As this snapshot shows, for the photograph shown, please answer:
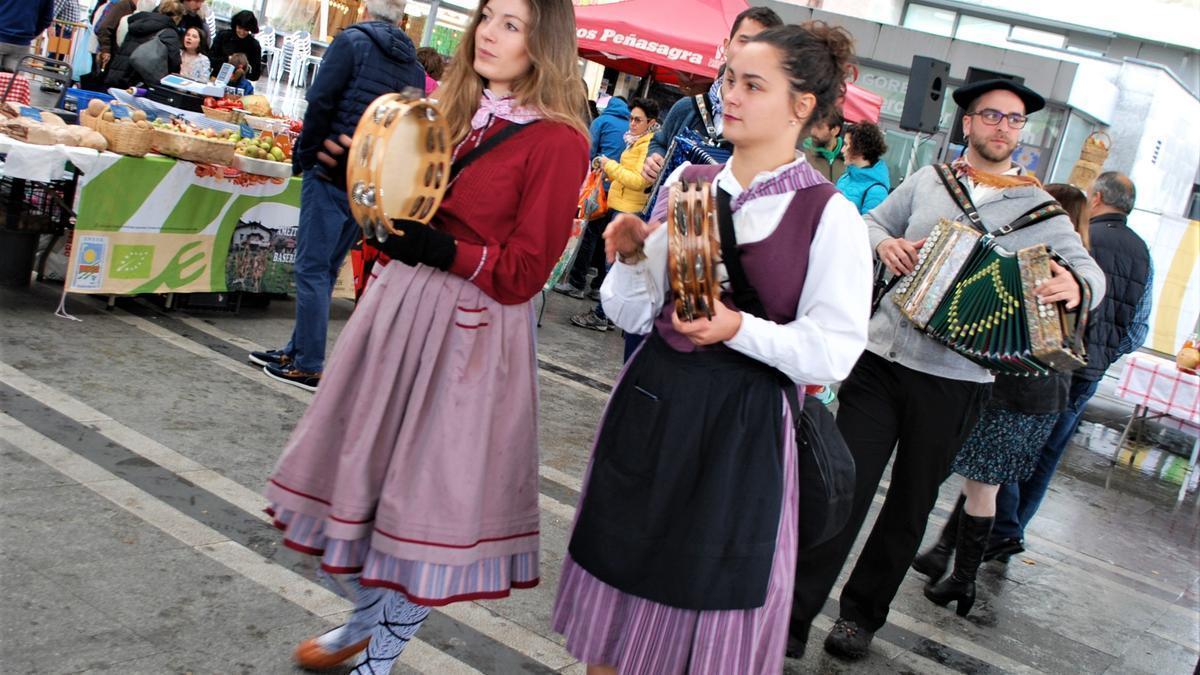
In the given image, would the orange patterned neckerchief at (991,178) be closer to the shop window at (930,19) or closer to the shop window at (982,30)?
the shop window at (982,30)

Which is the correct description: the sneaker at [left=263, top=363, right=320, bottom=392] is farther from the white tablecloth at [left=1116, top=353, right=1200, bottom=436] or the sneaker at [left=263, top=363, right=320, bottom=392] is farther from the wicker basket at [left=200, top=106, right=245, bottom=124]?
the white tablecloth at [left=1116, top=353, right=1200, bottom=436]

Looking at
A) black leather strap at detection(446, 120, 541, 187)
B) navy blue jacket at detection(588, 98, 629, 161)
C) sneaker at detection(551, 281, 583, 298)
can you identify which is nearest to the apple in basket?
navy blue jacket at detection(588, 98, 629, 161)

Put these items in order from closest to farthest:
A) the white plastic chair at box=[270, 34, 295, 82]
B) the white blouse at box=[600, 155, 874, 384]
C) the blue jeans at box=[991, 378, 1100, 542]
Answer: the white blouse at box=[600, 155, 874, 384] → the blue jeans at box=[991, 378, 1100, 542] → the white plastic chair at box=[270, 34, 295, 82]

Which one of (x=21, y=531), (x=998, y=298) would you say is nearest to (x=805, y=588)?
(x=998, y=298)

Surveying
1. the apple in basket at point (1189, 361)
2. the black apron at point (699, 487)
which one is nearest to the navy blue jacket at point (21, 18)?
the black apron at point (699, 487)

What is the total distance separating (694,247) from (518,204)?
646mm

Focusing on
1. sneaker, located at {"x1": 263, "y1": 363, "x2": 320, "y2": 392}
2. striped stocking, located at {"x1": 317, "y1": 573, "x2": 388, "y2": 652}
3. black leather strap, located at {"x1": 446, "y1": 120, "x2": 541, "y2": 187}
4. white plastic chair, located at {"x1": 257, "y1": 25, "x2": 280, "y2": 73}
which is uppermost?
white plastic chair, located at {"x1": 257, "y1": 25, "x2": 280, "y2": 73}

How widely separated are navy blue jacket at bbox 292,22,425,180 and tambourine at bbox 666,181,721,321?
3.48 metres

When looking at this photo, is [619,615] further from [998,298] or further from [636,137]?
[636,137]

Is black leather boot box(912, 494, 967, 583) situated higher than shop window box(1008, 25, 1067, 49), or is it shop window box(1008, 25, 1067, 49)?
shop window box(1008, 25, 1067, 49)

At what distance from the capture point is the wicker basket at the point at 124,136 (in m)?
6.32

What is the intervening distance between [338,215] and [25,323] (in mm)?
1712

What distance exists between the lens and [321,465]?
9.41 feet

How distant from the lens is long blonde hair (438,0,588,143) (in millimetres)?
2926
